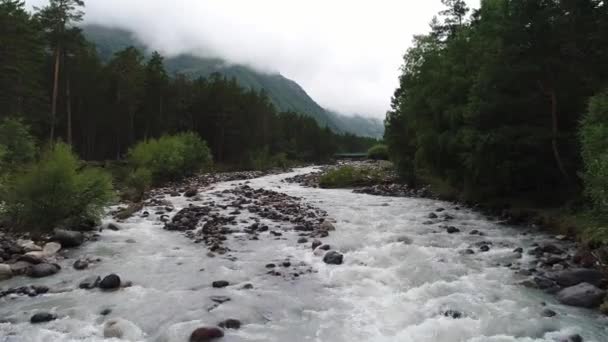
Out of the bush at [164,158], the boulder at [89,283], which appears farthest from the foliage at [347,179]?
the boulder at [89,283]

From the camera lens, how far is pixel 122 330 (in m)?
7.88

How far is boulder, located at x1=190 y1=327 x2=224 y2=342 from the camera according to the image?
7.63 meters

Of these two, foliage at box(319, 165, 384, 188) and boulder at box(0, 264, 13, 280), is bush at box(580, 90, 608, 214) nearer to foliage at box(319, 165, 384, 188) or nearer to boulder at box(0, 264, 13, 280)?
boulder at box(0, 264, 13, 280)

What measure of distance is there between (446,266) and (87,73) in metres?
52.5

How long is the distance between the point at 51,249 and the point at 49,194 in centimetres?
262

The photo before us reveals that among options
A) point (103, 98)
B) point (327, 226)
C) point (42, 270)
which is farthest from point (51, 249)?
point (103, 98)

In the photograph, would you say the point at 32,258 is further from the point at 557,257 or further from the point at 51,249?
the point at 557,257

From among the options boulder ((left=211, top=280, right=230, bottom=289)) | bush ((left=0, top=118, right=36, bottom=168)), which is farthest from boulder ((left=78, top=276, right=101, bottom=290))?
bush ((left=0, top=118, right=36, bottom=168))

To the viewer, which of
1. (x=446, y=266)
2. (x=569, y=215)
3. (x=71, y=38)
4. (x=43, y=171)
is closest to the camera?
(x=446, y=266)

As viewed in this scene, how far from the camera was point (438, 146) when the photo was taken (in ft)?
88.0

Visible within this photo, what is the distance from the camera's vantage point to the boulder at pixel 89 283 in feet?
33.9

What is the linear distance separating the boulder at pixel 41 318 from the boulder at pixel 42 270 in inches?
122

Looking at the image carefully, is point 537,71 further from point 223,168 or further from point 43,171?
point 223,168

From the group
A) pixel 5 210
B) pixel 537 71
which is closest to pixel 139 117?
pixel 5 210
